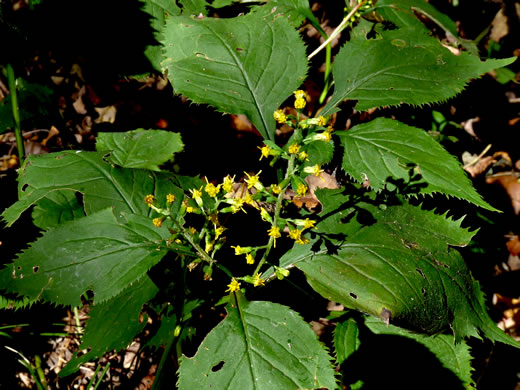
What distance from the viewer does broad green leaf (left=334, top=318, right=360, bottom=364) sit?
2020 millimetres

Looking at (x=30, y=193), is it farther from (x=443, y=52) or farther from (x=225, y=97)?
(x=443, y=52)

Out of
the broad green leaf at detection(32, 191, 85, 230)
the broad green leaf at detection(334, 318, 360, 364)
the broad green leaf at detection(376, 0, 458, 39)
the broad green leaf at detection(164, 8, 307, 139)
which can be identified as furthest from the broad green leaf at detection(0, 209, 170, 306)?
the broad green leaf at detection(376, 0, 458, 39)

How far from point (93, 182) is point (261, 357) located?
3.93 feet

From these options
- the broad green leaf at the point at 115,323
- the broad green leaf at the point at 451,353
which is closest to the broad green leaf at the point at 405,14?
the broad green leaf at the point at 451,353

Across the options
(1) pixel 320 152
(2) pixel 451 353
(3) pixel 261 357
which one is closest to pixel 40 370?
(3) pixel 261 357

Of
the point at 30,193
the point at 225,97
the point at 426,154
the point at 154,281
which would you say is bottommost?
the point at 154,281

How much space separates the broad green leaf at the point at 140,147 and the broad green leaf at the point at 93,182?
184mm

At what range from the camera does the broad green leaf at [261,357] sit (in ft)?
5.37

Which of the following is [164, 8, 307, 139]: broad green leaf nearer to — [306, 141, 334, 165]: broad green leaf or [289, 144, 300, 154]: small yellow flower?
[306, 141, 334, 165]: broad green leaf

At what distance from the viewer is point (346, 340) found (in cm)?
206

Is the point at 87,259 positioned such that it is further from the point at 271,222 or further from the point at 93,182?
the point at 271,222

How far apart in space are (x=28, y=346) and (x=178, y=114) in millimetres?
1934

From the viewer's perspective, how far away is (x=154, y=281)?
207 cm

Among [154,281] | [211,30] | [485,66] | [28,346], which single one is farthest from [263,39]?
[28,346]
